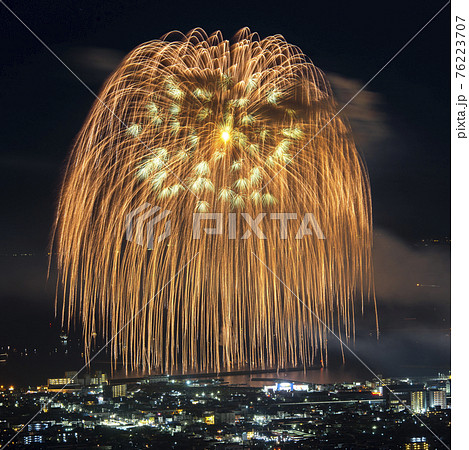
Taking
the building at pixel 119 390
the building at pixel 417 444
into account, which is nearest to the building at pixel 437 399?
the building at pixel 417 444

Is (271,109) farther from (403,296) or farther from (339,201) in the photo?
(403,296)

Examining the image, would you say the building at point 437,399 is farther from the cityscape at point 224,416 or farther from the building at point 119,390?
the building at point 119,390

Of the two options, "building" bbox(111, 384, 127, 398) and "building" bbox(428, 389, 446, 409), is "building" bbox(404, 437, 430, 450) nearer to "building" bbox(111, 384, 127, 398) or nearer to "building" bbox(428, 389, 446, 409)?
"building" bbox(428, 389, 446, 409)

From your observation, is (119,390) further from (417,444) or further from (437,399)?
(437,399)

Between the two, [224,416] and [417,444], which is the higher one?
[224,416]

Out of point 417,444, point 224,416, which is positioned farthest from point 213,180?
point 417,444

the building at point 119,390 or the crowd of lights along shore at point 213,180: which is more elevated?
the crowd of lights along shore at point 213,180

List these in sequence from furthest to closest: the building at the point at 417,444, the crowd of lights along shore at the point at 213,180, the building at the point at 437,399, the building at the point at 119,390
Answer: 1. the building at the point at 437,399
2. the building at the point at 119,390
3. the building at the point at 417,444
4. the crowd of lights along shore at the point at 213,180

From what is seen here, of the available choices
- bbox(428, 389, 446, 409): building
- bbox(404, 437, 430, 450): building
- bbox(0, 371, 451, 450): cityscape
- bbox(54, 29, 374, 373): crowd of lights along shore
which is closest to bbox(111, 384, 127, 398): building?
bbox(0, 371, 451, 450): cityscape
